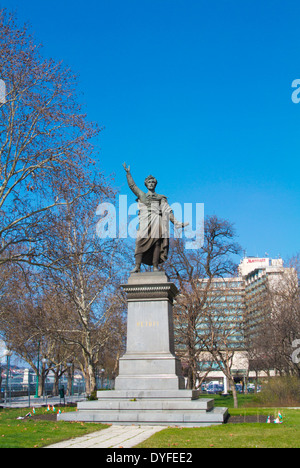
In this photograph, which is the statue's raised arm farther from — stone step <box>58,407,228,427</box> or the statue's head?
stone step <box>58,407,228,427</box>

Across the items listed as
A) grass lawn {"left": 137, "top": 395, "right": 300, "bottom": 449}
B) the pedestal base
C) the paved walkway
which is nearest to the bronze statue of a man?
the pedestal base

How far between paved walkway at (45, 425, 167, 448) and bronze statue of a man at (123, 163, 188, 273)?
5786 millimetres

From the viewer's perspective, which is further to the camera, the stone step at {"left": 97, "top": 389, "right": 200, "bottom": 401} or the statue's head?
the statue's head

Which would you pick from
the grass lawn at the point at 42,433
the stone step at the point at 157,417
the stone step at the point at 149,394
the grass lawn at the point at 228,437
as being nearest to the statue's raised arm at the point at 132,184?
the stone step at the point at 149,394

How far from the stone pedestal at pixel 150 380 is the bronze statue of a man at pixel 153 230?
102cm

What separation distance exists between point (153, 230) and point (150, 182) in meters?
1.78

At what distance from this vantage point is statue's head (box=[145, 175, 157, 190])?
53.7 ft

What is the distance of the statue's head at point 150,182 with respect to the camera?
16.4m

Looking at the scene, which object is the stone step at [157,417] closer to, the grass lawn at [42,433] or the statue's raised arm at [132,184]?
the grass lawn at [42,433]

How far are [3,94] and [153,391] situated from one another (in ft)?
39.2
